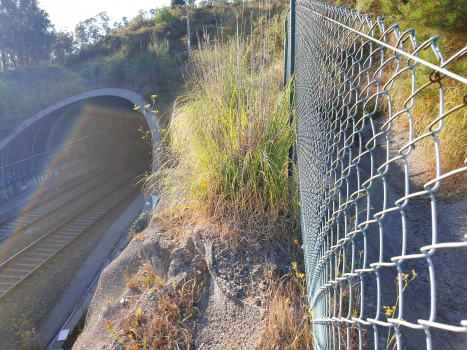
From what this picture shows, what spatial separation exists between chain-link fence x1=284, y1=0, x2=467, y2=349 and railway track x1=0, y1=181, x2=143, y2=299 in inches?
368

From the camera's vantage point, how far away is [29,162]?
1423 centimetres

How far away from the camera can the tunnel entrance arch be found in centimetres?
1343

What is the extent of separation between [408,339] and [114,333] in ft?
9.87

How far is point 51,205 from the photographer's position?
12508 millimetres

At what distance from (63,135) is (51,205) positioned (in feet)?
20.3

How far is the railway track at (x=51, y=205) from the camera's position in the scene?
10758mm

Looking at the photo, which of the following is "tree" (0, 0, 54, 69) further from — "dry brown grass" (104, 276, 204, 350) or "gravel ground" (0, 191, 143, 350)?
"dry brown grass" (104, 276, 204, 350)

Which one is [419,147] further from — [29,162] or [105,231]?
[29,162]

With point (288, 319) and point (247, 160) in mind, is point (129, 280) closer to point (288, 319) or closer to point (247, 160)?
point (247, 160)

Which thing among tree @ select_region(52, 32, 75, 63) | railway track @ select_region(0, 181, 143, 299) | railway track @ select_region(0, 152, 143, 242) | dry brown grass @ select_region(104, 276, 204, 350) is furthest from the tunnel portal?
tree @ select_region(52, 32, 75, 63)

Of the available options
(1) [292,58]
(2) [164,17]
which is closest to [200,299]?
(1) [292,58]

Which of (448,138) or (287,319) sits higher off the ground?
(448,138)

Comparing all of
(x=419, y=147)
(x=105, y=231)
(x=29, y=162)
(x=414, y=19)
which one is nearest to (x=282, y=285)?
(x=419, y=147)

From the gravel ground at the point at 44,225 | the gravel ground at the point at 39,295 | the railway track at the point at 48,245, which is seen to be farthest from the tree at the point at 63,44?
the gravel ground at the point at 39,295
